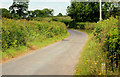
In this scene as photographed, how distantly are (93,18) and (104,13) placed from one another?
127 inches

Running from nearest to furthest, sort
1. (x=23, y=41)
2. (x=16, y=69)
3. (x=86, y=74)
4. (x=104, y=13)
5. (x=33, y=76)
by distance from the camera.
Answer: (x=86, y=74), (x=33, y=76), (x=16, y=69), (x=23, y=41), (x=104, y=13)

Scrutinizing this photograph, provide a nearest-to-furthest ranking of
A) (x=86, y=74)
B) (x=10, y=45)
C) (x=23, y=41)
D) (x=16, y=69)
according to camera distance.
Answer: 1. (x=86, y=74)
2. (x=16, y=69)
3. (x=10, y=45)
4. (x=23, y=41)

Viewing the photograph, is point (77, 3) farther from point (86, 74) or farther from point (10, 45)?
point (86, 74)

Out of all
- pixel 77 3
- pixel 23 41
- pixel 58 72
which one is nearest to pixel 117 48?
pixel 58 72

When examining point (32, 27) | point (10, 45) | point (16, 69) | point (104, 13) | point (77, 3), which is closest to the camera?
point (16, 69)

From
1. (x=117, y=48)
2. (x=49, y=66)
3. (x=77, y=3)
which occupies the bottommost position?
(x=49, y=66)

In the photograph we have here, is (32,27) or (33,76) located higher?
(32,27)

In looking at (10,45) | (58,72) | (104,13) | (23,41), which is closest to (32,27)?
(23,41)

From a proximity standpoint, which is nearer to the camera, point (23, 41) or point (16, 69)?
point (16, 69)

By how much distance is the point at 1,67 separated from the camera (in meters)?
8.60

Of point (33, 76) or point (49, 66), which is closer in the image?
point (33, 76)

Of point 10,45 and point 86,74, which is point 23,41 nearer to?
point 10,45

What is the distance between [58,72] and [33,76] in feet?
3.80

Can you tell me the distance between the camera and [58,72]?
25.4 ft
